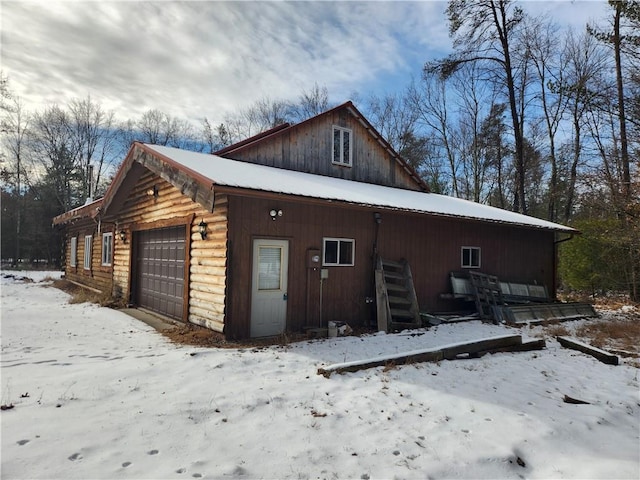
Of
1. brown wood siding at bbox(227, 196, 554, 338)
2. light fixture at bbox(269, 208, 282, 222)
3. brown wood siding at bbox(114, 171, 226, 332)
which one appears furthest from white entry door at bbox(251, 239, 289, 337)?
brown wood siding at bbox(114, 171, 226, 332)

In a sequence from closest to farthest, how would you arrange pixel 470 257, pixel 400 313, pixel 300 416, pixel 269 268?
pixel 300 416 → pixel 269 268 → pixel 400 313 → pixel 470 257

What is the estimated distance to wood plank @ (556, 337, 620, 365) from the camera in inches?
250

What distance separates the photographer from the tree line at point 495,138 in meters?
14.4

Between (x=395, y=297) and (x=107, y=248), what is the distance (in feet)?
35.0

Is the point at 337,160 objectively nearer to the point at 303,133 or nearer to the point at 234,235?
the point at 303,133

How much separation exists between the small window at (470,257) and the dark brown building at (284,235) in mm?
45

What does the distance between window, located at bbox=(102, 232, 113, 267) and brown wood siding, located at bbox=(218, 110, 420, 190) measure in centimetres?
617

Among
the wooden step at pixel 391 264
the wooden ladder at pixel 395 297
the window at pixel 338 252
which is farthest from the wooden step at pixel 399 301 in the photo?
the window at pixel 338 252

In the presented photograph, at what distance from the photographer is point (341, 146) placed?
1295cm

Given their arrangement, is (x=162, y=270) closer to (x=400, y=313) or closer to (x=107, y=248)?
(x=107, y=248)

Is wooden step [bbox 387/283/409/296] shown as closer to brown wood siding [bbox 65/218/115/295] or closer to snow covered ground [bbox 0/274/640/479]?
snow covered ground [bbox 0/274/640/479]

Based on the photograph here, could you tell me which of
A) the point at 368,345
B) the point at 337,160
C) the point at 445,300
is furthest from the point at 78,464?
the point at 337,160

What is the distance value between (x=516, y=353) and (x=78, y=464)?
6643mm

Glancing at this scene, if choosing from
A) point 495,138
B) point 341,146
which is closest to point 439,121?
point 495,138
